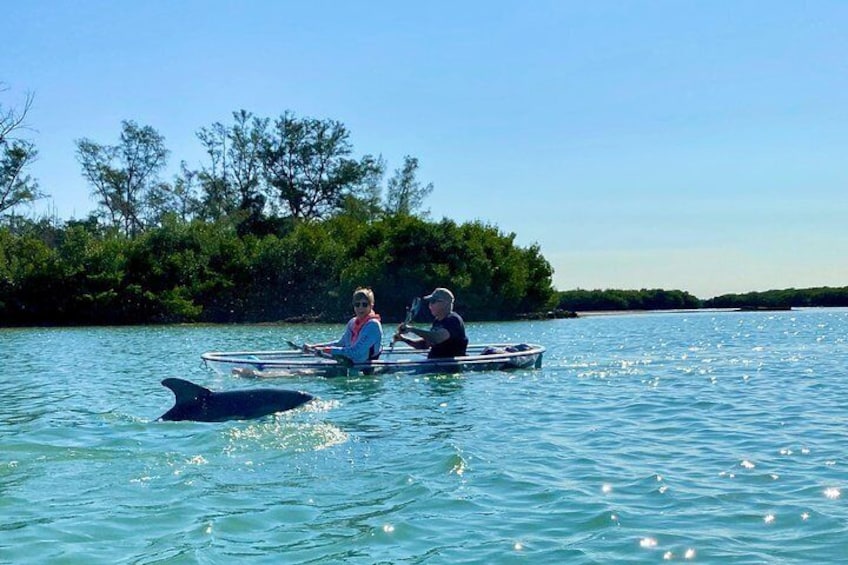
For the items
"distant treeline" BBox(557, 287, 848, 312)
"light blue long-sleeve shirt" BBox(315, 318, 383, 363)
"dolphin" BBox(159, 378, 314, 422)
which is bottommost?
"dolphin" BBox(159, 378, 314, 422)

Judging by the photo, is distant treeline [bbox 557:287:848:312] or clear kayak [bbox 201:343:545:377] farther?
distant treeline [bbox 557:287:848:312]

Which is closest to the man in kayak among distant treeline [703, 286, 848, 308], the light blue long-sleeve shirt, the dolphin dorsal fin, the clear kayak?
the clear kayak

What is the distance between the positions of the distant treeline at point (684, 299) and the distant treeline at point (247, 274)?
1918 centimetres

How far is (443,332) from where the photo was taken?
16.5 meters

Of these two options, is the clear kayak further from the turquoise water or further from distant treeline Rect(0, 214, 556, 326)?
distant treeline Rect(0, 214, 556, 326)

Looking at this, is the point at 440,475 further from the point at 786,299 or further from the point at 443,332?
the point at 786,299

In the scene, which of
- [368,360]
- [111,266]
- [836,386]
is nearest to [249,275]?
[111,266]

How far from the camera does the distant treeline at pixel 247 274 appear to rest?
44938 millimetres

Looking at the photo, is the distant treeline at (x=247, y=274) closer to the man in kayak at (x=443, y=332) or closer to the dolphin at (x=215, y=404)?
the man in kayak at (x=443, y=332)

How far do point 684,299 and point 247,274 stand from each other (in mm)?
36681

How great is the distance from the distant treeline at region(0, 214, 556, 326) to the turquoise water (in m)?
31.1

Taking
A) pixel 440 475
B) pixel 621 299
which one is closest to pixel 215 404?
pixel 440 475

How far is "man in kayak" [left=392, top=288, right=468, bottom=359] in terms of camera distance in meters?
16.2

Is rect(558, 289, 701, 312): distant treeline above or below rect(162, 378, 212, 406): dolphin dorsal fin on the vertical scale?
above
